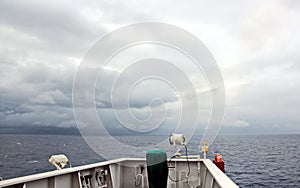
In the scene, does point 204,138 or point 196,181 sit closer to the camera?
point 196,181

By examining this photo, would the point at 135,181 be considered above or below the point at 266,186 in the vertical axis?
above

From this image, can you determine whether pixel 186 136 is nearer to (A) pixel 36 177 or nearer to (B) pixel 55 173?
(B) pixel 55 173

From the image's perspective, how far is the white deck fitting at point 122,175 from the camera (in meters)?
5.31

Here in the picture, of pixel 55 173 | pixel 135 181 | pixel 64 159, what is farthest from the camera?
pixel 135 181

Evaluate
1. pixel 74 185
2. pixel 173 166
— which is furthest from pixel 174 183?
pixel 74 185

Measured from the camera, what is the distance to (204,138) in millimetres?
7773

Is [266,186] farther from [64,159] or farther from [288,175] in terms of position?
[64,159]

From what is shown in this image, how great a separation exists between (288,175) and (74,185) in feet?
105

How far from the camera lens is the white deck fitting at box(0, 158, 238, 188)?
531cm

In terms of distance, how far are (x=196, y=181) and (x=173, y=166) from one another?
72 centimetres

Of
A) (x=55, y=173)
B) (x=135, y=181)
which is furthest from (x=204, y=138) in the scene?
(x=55, y=173)

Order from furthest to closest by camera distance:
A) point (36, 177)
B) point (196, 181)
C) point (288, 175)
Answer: point (288, 175)
point (196, 181)
point (36, 177)

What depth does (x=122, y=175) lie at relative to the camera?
7.63 meters

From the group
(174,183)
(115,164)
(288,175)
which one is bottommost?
(288,175)
